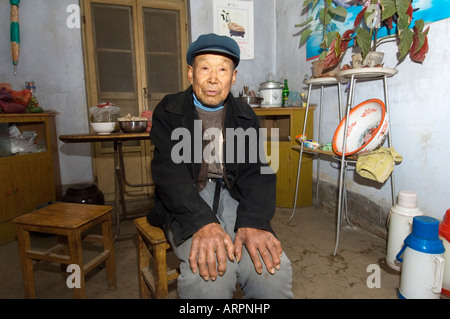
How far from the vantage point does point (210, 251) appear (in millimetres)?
1090

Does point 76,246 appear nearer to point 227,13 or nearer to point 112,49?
point 112,49

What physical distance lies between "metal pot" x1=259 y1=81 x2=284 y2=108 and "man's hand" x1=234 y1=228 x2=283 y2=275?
2.23 metres

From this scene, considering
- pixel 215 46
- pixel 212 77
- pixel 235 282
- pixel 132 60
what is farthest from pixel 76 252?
pixel 132 60

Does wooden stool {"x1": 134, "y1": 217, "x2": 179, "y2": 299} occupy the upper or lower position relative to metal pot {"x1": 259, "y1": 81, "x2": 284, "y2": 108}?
lower

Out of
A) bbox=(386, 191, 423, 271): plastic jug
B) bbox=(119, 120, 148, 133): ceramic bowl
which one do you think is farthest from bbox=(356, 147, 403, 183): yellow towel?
bbox=(119, 120, 148, 133): ceramic bowl

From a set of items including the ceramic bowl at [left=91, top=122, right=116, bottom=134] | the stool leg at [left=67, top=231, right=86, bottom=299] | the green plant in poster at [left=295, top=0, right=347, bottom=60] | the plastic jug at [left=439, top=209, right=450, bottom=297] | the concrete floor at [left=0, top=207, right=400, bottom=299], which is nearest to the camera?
the stool leg at [left=67, top=231, right=86, bottom=299]

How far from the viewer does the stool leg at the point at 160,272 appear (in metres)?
1.34

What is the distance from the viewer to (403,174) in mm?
2258

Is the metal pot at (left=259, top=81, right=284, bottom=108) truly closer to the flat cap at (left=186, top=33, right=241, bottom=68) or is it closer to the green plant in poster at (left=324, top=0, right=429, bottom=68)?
the green plant in poster at (left=324, top=0, right=429, bottom=68)

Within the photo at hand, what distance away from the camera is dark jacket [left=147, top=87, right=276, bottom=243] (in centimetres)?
121

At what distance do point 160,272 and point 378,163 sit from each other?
5.28ft

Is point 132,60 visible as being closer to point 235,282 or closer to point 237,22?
point 237,22
